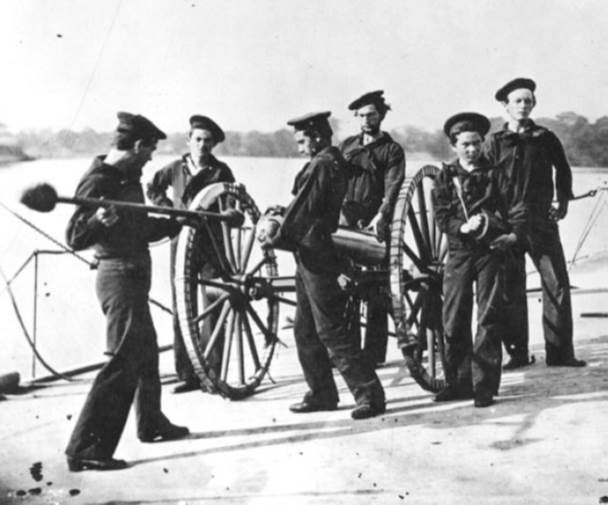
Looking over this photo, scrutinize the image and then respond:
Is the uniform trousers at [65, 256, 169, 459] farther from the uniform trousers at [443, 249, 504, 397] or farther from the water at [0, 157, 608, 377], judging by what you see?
the uniform trousers at [443, 249, 504, 397]

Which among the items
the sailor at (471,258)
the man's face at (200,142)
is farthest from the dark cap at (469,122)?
the man's face at (200,142)

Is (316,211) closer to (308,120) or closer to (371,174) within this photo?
(308,120)

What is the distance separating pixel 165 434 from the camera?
4168 mm

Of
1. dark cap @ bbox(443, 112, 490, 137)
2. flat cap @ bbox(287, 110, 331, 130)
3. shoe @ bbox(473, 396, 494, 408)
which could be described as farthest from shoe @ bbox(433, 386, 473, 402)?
flat cap @ bbox(287, 110, 331, 130)

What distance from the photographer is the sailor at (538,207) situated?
5695mm

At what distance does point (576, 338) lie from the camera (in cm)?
689

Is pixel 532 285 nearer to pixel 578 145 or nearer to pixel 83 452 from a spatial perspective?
pixel 578 145

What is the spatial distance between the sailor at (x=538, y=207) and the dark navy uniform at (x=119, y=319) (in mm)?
2787

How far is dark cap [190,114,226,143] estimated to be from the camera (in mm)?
5363

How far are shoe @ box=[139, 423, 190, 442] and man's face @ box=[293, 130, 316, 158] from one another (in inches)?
65.9

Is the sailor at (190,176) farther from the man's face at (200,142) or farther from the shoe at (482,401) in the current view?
the shoe at (482,401)

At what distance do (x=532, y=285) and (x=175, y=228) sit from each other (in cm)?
785

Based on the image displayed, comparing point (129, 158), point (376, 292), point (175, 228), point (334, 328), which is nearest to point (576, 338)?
point (376, 292)

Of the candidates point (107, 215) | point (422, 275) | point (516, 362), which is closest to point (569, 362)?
point (516, 362)
